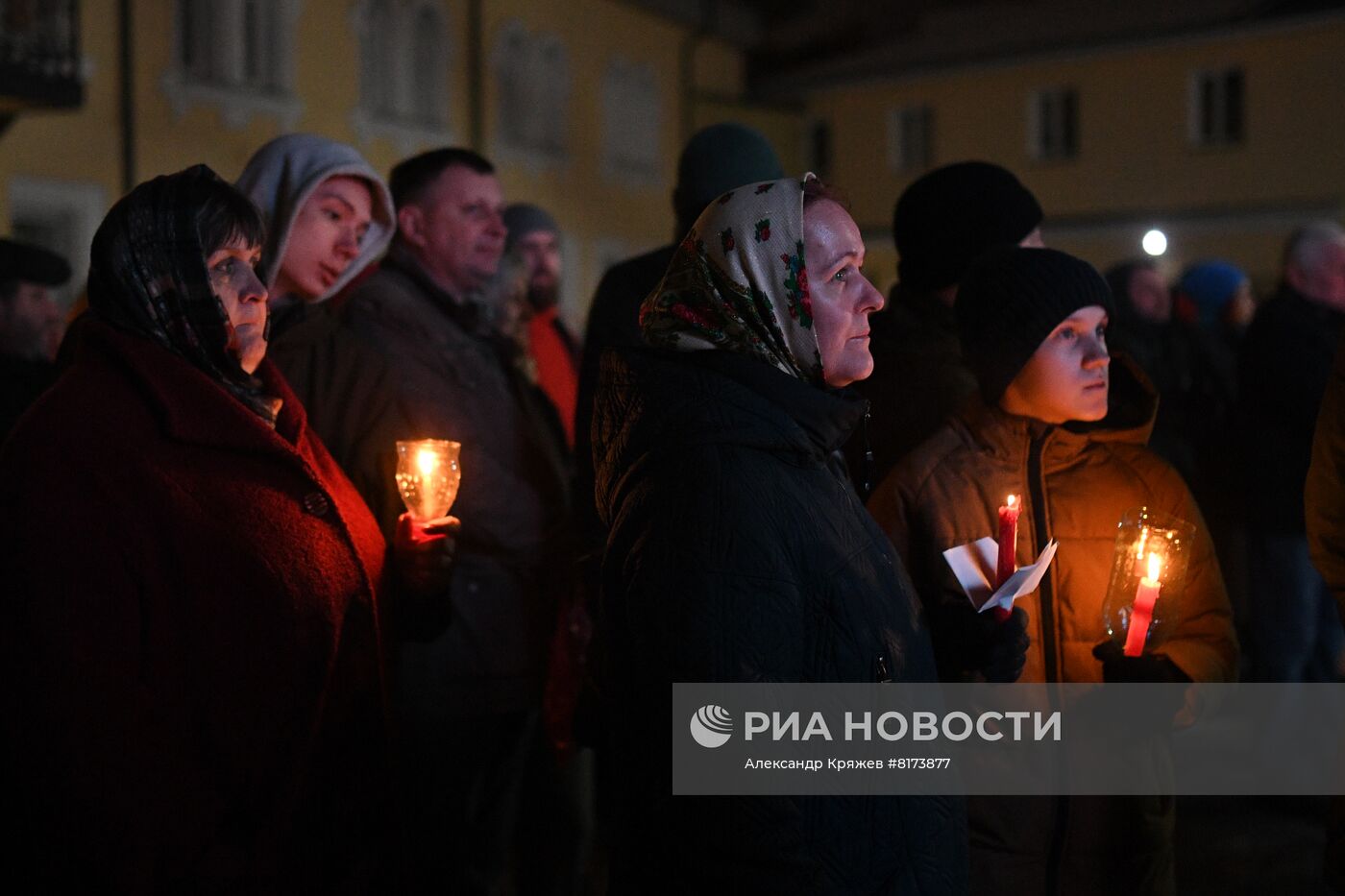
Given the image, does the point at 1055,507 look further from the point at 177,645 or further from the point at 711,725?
the point at 177,645

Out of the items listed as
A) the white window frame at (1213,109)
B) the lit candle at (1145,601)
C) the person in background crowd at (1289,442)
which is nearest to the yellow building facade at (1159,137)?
the white window frame at (1213,109)

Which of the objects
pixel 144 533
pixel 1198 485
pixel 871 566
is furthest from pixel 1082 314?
pixel 1198 485

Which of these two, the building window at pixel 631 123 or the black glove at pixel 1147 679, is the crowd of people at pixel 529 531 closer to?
the black glove at pixel 1147 679

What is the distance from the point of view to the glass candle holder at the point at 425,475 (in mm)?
2963

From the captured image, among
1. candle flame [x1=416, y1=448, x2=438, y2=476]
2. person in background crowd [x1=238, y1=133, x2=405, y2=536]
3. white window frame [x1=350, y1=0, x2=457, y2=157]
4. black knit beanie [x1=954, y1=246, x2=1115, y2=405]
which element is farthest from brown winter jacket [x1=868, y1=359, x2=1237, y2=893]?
white window frame [x1=350, y1=0, x2=457, y2=157]

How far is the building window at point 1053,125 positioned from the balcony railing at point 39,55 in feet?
69.2

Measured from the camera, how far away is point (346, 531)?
2.68 m

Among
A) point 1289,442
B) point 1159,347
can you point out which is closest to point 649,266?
point 1289,442

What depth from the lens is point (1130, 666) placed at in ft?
8.54

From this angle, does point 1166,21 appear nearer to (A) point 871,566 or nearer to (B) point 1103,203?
(B) point 1103,203

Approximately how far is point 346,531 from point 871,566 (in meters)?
1.12

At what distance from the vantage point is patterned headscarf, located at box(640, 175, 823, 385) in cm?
221

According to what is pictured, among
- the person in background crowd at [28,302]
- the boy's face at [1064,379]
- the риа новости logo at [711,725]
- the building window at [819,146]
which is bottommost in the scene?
the риа новости logo at [711,725]

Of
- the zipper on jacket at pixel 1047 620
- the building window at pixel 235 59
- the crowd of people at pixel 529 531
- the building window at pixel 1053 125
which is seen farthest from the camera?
the building window at pixel 1053 125
